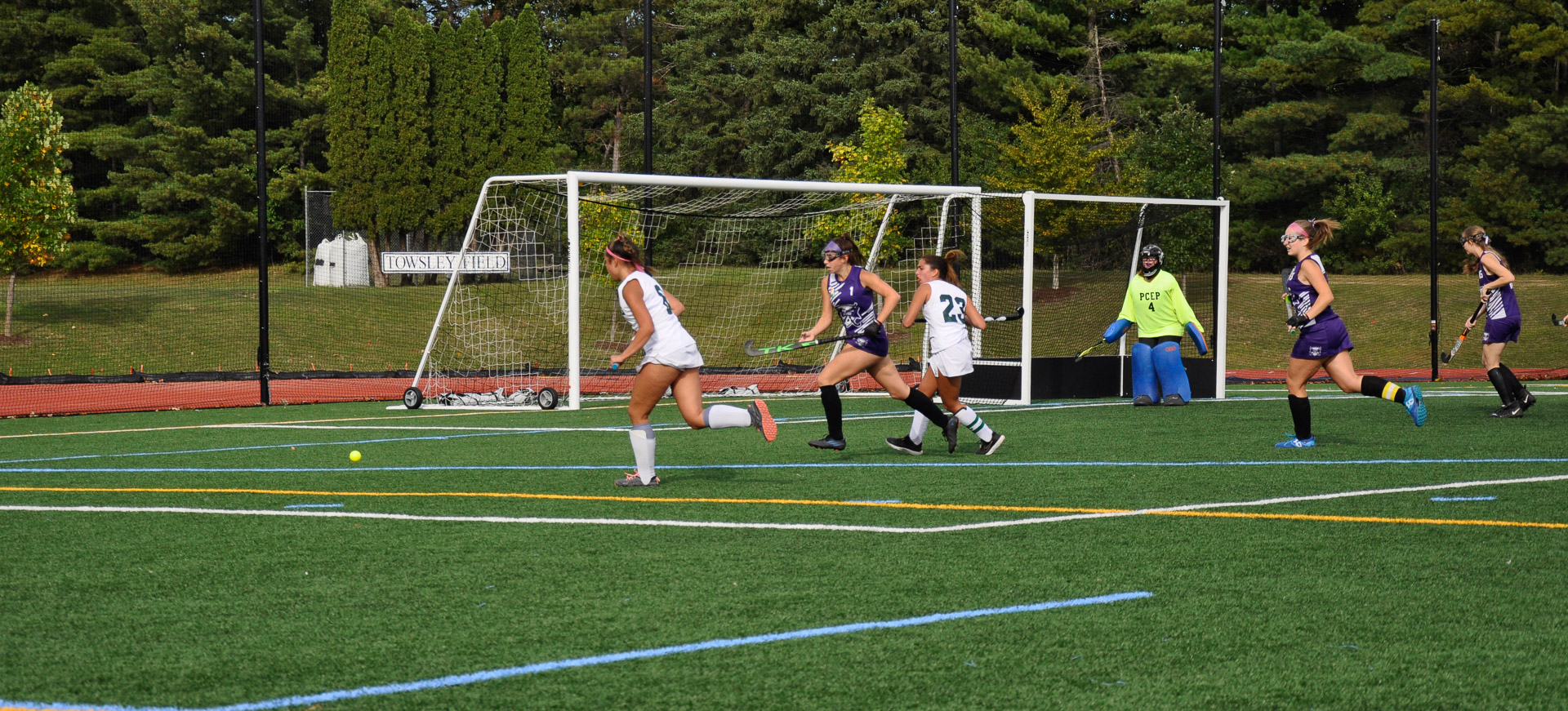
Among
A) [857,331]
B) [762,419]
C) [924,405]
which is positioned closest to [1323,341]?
[924,405]

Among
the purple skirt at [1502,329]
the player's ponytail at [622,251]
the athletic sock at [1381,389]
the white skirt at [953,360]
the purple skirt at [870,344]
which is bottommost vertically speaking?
the athletic sock at [1381,389]

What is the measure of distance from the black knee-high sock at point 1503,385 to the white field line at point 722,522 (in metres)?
5.02

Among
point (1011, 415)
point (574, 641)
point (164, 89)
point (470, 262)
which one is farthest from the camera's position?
point (164, 89)

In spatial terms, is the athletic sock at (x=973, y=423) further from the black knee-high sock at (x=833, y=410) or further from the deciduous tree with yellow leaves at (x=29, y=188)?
the deciduous tree with yellow leaves at (x=29, y=188)

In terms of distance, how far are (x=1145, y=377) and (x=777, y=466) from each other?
7.07 m

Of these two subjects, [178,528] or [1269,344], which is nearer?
[178,528]

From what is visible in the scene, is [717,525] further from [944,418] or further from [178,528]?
[944,418]

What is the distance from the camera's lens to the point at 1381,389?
10398 mm

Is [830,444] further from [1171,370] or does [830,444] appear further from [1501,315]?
[1501,315]

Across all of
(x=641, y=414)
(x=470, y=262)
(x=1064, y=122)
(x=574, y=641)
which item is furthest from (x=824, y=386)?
(x=1064, y=122)

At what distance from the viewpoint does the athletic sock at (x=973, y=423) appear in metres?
9.94

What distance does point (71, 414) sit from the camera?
1600cm

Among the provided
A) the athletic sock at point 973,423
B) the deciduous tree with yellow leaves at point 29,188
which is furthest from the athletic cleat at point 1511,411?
the deciduous tree with yellow leaves at point 29,188

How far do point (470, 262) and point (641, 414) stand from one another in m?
10.3
